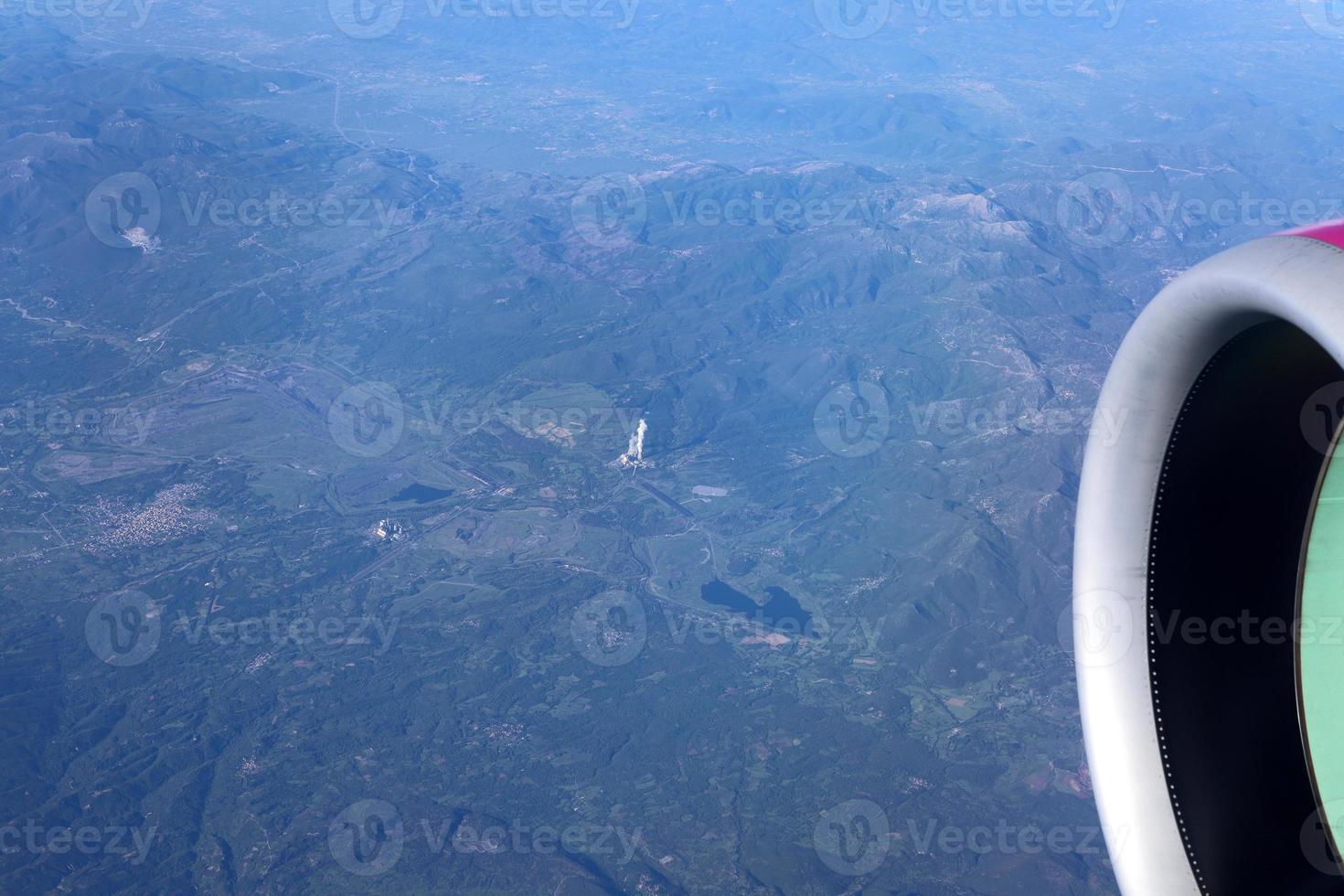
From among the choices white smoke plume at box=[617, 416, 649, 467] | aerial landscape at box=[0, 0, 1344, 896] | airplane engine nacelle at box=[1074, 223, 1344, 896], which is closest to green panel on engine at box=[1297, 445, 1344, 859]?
airplane engine nacelle at box=[1074, 223, 1344, 896]

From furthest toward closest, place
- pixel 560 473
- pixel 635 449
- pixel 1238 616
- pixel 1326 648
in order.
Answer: pixel 635 449, pixel 560 473, pixel 1238 616, pixel 1326 648

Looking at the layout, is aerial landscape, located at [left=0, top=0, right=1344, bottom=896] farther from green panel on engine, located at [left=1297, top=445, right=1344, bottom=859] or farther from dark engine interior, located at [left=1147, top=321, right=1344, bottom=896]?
green panel on engine, located at [left=1297, top=445, right=1344, bottom=859]

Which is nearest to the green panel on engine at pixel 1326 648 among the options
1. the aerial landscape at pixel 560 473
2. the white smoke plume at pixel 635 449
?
the aerial landscape at pixel 560 473

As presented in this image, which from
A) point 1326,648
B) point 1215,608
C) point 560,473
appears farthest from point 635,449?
point 1326,648

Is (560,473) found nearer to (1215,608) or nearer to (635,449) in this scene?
(635,449)

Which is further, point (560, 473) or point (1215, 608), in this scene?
point (560, 473)

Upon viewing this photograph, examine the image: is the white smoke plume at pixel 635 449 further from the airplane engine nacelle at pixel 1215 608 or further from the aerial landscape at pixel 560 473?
the airplane engine nacelle at pixel 1215 608
